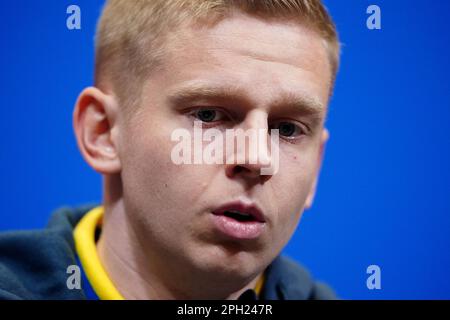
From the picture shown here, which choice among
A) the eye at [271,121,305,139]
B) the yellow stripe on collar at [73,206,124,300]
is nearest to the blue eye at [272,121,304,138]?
the eye at [271,121,305,139]

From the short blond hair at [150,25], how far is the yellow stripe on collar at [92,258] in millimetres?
349

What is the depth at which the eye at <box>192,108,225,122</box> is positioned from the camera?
116 cm

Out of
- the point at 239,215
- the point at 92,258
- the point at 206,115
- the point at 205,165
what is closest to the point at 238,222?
the point at 239,215

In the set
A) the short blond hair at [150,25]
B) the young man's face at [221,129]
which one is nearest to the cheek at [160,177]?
the young man's face at [221,129]

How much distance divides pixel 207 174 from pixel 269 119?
7.4 inches

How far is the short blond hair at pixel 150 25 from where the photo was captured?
3.84 ft

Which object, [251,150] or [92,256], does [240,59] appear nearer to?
[251,150]

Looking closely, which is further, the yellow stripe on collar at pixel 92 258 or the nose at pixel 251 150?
the yellow stripe on collar at pixel 92 258

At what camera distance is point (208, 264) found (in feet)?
3.72

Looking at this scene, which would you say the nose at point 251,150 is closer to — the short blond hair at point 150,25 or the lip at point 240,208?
the lip at point 240,208

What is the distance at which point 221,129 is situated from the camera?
1.17m

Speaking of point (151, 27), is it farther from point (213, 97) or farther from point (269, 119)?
point (269, 119)

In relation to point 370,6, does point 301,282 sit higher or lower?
lower

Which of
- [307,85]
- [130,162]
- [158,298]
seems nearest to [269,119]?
[307,85]
